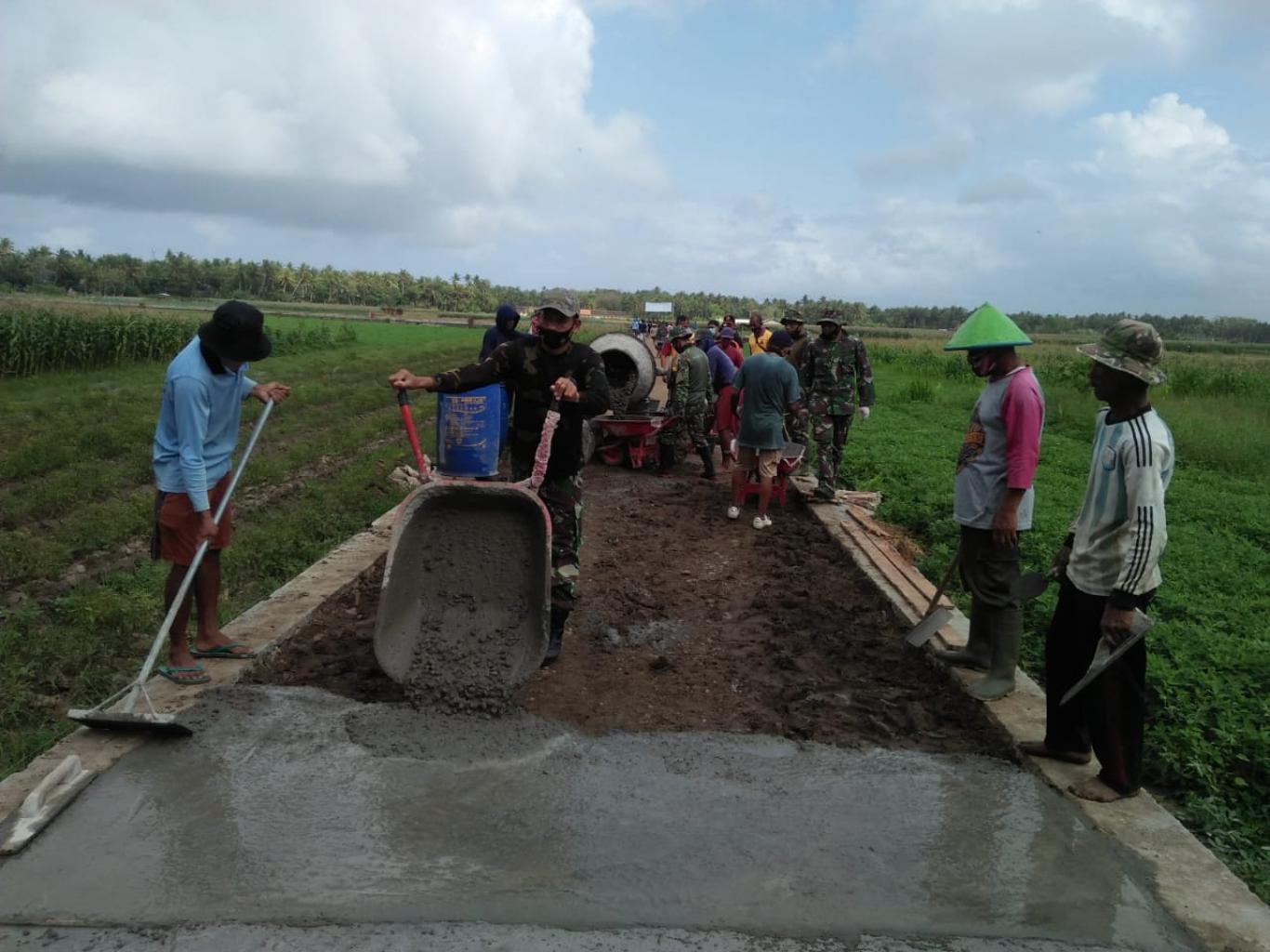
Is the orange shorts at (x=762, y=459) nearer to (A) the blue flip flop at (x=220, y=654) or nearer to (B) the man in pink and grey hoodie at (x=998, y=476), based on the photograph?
(B) the man in pink and grey hoodie at (x=998, y=476)

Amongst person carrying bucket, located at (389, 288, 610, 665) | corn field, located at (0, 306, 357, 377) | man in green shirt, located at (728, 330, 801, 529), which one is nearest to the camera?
person carrying bucket, located at (389, 288, 610, 665)

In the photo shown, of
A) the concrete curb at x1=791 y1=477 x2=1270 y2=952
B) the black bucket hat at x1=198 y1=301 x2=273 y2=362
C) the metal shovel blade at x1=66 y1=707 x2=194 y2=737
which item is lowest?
the concrete curb at x1=791 y1=477 x2=1270 y2=952

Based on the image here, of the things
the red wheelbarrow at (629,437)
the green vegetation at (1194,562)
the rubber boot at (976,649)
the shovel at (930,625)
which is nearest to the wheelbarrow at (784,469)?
the green vegetation at (1194,562)

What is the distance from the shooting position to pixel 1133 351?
3.70 meters

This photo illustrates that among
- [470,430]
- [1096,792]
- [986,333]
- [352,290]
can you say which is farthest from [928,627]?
[352,290]

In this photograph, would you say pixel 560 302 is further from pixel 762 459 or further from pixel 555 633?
pixel 762 459

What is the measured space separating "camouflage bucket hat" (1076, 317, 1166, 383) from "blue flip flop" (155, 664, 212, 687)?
13.9 feet

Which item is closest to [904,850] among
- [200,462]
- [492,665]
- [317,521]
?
[492,665]

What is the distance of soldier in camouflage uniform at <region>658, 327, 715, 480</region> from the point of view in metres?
11.2

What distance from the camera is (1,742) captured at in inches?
167

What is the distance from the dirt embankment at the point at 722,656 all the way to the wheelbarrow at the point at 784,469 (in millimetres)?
1267

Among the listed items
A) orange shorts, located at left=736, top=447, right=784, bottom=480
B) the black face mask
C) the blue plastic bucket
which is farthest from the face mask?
the blue plastic bucket

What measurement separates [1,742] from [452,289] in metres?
127

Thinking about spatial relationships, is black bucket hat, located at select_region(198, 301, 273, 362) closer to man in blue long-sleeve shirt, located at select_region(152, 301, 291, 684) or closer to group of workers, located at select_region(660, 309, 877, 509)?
man in blue long-sleeve shirt, located at select_region(152, 301, 291, 684)
